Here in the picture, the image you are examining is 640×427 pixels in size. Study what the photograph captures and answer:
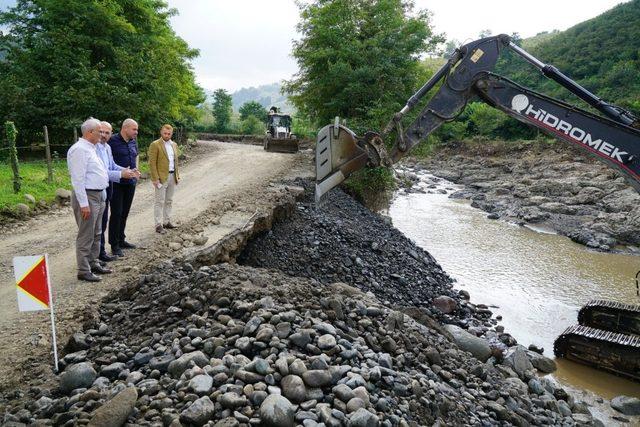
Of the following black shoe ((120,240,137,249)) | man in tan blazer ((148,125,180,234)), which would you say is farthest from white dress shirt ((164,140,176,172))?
black shoe ((120,240,137,249))

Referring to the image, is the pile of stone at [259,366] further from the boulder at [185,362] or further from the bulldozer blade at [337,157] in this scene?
the bulldozer blade at [337,157]

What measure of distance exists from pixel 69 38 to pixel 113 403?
13691mm

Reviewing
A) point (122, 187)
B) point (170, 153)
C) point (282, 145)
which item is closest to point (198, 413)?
point (122, 187)

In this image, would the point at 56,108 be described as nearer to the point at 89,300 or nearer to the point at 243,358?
the point at 89,300

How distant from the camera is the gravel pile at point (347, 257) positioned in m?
7.41

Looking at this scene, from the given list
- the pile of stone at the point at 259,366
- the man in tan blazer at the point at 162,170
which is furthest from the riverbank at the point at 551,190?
the man in tan blazer at the point at 162,170

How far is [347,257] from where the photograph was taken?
804cm

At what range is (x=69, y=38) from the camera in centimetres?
1288

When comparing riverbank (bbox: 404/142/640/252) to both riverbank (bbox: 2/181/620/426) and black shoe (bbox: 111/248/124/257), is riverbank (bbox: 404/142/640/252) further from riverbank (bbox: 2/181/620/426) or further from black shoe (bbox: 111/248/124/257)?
black shoe (bbox: 111/248/124/257)

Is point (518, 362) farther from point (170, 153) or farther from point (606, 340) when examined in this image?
point (170, 153)

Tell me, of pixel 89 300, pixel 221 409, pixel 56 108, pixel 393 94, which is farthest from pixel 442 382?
pixel 56 108

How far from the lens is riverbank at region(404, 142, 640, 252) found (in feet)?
45.4

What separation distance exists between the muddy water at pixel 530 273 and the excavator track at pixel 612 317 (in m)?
0.66

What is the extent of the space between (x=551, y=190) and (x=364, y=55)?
447 inches
